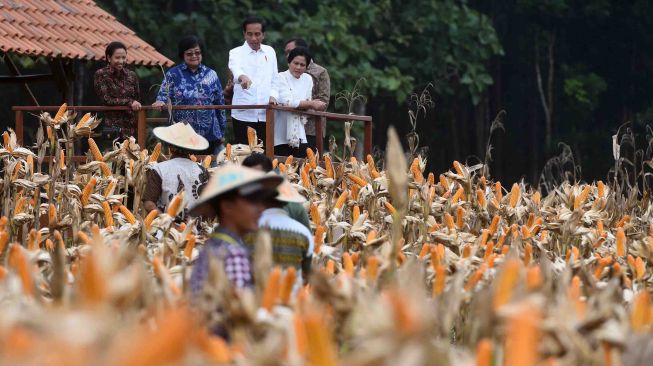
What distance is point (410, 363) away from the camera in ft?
9.29

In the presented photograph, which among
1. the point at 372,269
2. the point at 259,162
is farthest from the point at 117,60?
the point at 372,269

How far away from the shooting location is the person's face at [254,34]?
12.5m

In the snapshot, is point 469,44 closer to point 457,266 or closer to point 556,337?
point 457,266

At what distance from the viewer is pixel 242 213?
5.23m

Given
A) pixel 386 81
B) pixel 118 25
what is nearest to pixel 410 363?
pixel 118 25

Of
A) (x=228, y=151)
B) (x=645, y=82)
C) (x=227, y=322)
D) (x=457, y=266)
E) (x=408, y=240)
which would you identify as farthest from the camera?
(x=645, y=82)

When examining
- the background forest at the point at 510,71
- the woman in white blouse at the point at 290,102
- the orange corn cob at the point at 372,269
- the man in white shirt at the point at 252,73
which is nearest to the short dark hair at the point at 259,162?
the orange corn cob at the point at 372,269

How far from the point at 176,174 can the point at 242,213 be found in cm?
363

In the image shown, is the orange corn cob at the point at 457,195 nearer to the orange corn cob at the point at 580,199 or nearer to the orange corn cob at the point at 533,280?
the orange corn cob at the point at 580,199

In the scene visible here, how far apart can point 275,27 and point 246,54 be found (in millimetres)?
13404

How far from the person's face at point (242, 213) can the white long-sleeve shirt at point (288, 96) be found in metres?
7.55

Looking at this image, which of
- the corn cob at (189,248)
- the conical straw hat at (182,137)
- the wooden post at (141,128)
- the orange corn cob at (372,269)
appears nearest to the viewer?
the orange corn cob at (372,269)

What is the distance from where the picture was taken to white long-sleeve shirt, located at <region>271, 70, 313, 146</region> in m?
12.8

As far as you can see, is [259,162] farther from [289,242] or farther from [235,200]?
[235,200]
